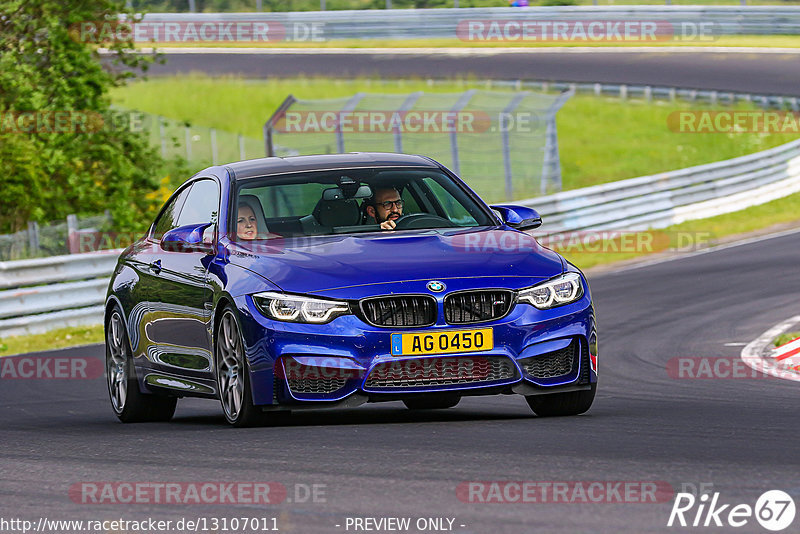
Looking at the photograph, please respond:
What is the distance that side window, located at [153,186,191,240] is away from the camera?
10.2 metres

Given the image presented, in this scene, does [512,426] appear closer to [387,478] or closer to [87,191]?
[387,478]

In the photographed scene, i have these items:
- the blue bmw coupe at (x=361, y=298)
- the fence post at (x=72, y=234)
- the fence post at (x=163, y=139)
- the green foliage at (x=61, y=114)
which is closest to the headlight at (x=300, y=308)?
the blue bmw coupe at (x=361, y=298)

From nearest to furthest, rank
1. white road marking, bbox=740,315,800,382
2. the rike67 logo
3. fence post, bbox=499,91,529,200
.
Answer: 1. the rike67 logo
2. white road marking, bbox=740,315,800,382
3. fence post, bbox=499,91,529,200

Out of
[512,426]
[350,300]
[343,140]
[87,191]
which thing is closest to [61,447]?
[350,300]

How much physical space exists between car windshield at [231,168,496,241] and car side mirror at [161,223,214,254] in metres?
0.20

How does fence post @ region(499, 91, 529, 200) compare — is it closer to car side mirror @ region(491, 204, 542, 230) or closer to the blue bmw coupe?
car side mirror @ region(491, 204, 542, 230)

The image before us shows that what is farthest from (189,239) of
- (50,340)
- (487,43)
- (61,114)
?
(487,43)

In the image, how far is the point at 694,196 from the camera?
26062 millimetres

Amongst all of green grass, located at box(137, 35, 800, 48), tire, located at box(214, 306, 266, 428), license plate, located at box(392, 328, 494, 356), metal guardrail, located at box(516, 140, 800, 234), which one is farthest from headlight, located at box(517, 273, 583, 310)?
green grass, located at box(137, 35, 800, 48)

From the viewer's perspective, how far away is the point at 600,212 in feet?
80.2

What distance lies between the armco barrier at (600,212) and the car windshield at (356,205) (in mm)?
9008

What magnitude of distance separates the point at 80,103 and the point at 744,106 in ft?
55.0

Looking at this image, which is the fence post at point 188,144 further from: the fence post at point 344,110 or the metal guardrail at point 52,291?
the metal guardrail at point 52,291

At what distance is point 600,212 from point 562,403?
15994 millimetres
